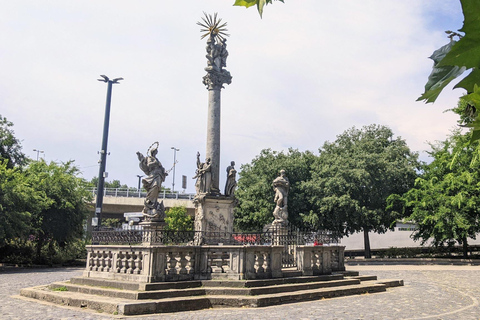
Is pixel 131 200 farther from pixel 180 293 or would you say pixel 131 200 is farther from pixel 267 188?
pixel 180 293

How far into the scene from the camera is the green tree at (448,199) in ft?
94.0

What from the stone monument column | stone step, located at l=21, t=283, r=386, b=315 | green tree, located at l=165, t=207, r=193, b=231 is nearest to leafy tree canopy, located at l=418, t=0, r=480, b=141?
stone step, located at l=21, t=283, r=386, b=315

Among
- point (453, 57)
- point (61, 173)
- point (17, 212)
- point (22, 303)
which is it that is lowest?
point (22, 303)

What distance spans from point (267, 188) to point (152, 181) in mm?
19417

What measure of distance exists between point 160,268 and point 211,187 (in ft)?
21.5

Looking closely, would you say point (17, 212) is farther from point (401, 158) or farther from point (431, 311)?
point (401, 158)

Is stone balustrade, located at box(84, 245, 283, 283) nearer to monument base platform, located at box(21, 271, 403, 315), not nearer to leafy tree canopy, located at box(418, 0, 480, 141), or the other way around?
monument base platform, located at box(21, 271, 403, 315)

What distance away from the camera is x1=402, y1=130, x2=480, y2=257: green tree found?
94.0 ft

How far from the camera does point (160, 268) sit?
12492 millimetres

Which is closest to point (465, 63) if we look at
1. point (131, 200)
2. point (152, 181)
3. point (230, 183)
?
point (152, 181)

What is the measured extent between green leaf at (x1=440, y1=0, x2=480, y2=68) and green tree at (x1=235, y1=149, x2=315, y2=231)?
108 ft

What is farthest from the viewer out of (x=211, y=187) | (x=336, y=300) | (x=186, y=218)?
(x=186, y=218)

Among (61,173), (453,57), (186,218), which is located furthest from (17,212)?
(453,57)

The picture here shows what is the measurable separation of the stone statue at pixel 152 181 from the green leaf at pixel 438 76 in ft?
49.0
